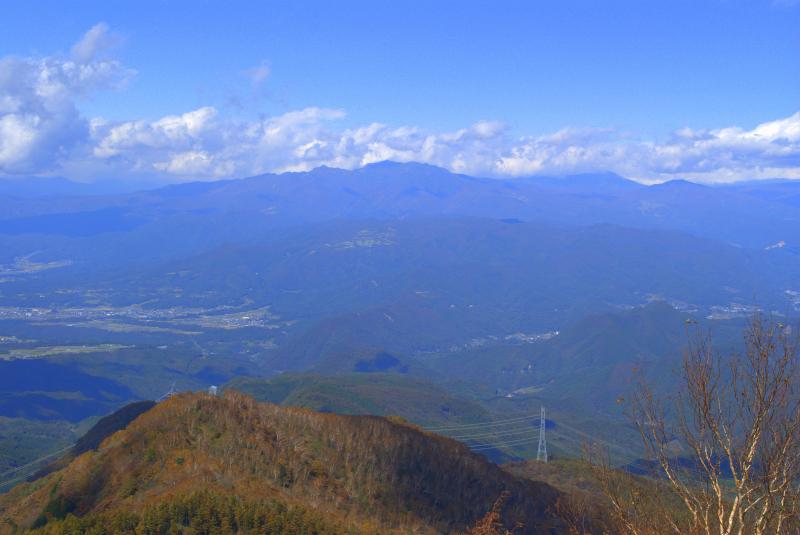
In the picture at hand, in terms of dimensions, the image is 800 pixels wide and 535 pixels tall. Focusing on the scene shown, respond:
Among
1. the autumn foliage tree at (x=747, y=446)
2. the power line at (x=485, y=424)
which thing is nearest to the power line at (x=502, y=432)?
the power line at (x=485, y=424)

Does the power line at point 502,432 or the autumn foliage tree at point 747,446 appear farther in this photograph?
the power line at point 502,432

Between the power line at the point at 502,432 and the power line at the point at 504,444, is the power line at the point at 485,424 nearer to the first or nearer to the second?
the power line at the point at 502,432

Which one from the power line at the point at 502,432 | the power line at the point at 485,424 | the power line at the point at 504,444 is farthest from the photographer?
the power line at the point at 485,424

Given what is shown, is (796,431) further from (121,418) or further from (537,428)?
(537,428)

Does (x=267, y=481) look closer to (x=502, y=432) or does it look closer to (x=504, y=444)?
(x=504, y=444)

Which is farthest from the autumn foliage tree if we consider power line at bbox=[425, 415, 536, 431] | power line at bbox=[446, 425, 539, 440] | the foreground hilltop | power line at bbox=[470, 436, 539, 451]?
power line at bbox=[425, 415, 536, 431]

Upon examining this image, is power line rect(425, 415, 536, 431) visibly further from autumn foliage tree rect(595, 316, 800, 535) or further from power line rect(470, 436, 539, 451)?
autumn foliage tree rect(595, 316, 800, 535)

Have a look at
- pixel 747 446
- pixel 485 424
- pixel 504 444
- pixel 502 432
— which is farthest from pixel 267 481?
pixel 485 424

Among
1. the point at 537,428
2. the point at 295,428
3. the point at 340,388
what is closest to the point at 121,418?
the point at 295,428

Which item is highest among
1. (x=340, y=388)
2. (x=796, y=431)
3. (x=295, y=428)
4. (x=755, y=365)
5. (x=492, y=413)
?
(x=755, y=365)
